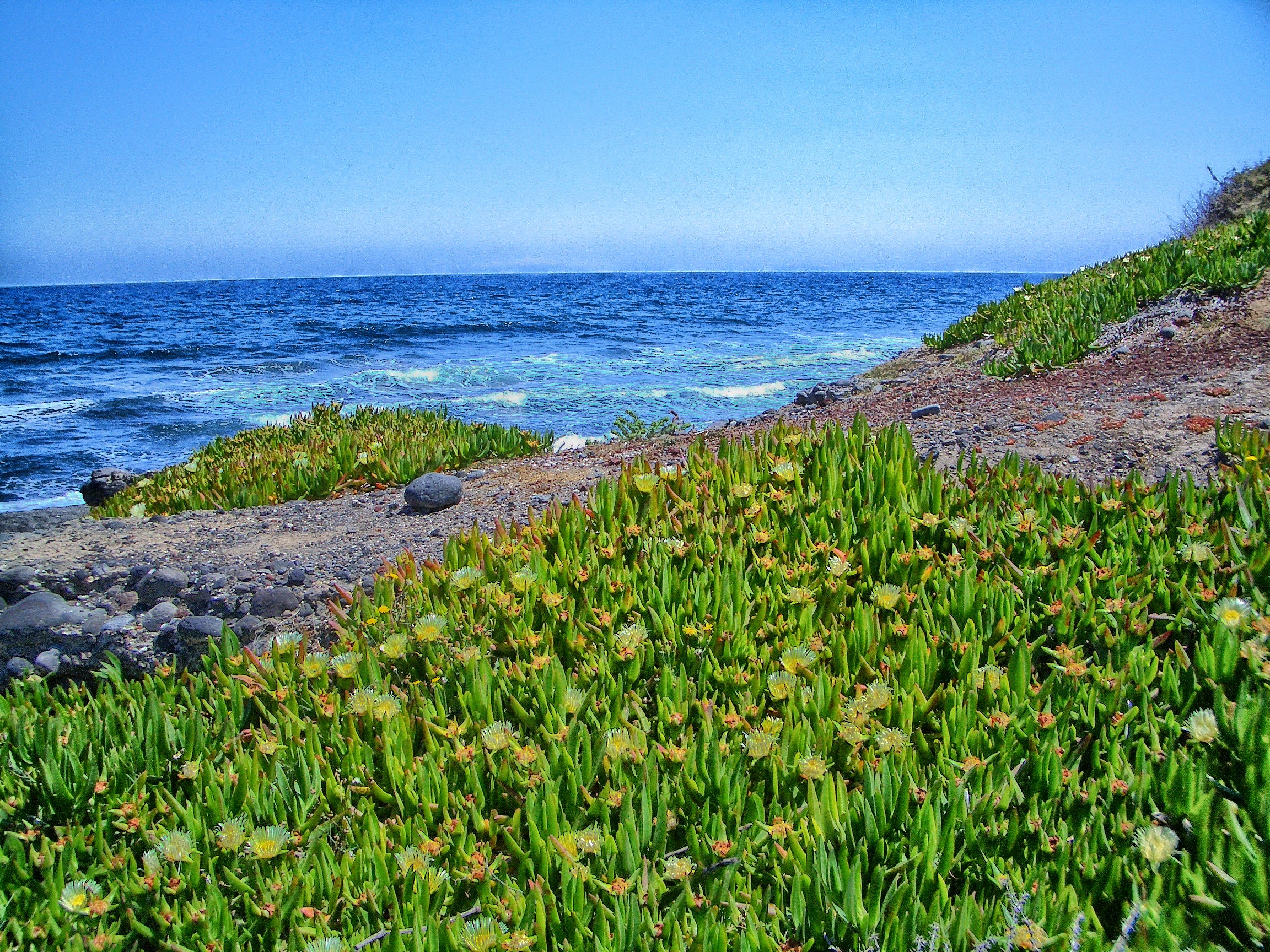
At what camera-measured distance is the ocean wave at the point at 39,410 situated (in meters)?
15.7

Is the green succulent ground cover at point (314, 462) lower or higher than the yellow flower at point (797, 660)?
lower

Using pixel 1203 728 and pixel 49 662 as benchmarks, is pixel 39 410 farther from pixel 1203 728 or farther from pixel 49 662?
pixel 1203 728

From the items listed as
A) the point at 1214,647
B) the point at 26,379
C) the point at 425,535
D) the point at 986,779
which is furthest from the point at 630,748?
the point at 26,379

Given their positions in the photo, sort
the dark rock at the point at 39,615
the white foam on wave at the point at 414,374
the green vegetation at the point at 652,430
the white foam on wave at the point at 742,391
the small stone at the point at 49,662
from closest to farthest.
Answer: the small stone at the point at 49,662 < the dark rock at the point at 39,615 < the green vegetation at the point at 652,430 < the white foam on wave at the point at 742,391 < the white foam on wave at the point at 414,374

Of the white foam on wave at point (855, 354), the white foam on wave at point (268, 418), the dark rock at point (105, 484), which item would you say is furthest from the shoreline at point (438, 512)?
the white foam on wave at point (855, 354)

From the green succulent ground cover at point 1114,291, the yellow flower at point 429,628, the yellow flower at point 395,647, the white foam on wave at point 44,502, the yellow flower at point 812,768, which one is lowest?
the white foam on wave at point 44,502

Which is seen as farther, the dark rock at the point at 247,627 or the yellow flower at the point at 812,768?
the dark rock at the point at 247,627

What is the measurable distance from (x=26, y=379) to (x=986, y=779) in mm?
24560

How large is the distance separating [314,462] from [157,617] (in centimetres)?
242

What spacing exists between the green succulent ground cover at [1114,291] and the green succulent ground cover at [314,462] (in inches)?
167

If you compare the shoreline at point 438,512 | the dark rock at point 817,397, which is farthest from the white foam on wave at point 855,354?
the shoreline at point 438,512

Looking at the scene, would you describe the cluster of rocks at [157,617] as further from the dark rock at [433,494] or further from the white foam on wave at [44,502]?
the white foam on wave at [44,502]

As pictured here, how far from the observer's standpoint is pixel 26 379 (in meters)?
20.6

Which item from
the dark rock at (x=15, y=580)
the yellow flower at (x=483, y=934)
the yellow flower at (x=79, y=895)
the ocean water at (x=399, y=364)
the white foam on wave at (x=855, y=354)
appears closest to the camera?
the yellow flower at (x=483, y=934)
